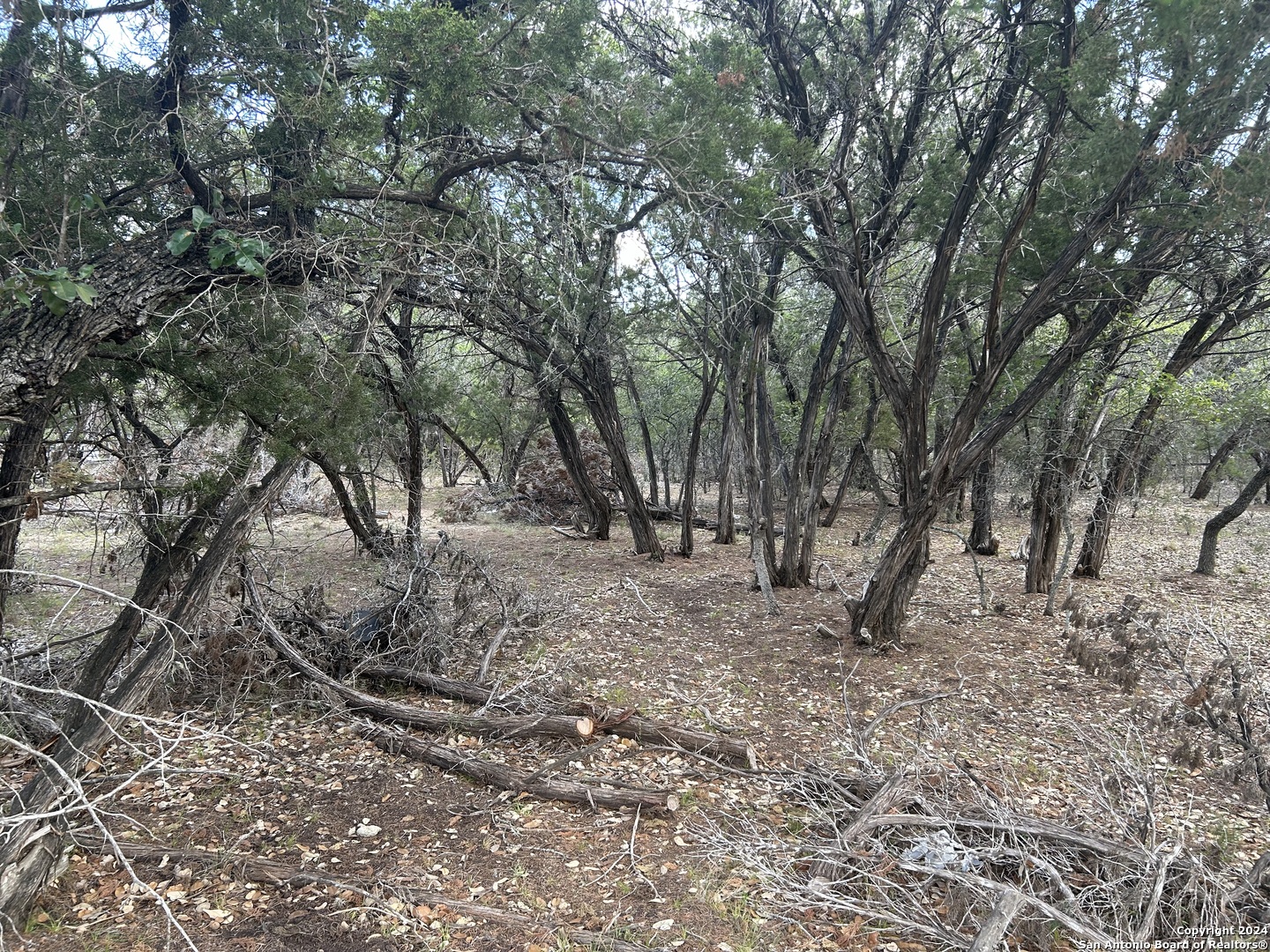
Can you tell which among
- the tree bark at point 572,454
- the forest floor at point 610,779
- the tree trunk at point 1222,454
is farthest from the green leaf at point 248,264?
the tree trunk at point 1222,454

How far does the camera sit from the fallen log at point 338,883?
8.84 ft

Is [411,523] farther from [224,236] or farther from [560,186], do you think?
[224,236]

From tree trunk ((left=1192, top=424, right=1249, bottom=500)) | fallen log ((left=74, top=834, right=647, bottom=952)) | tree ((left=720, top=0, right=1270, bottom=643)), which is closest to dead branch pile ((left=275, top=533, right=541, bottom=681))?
fallen log ((left=74, top=834, right=647, bottom=952))

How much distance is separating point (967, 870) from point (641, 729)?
2.01 m

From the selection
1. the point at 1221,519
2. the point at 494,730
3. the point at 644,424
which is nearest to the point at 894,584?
the point at 494,730

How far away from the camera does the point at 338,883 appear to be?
2924 millimetres

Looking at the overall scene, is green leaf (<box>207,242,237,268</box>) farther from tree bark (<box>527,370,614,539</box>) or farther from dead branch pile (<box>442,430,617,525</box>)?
dead branch pile (<box>442,430,617,525</box>)

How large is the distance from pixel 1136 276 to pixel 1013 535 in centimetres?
816

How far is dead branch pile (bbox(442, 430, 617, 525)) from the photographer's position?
45.5 ft

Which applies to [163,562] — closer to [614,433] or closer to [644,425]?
[614,433]

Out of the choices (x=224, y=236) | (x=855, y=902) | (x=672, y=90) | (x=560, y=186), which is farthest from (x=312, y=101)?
(x=855, y=902)

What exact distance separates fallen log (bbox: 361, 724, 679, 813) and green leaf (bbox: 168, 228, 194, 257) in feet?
9.28

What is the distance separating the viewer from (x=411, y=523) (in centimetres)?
821

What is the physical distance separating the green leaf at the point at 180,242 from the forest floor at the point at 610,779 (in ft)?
6.31
